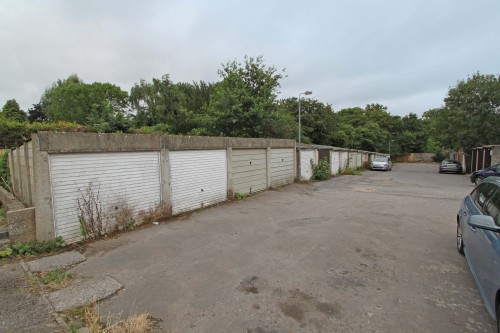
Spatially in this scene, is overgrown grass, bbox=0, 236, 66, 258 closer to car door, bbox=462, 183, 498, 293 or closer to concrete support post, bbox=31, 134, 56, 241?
concrete support post, bbox=31, 134, 56, 241

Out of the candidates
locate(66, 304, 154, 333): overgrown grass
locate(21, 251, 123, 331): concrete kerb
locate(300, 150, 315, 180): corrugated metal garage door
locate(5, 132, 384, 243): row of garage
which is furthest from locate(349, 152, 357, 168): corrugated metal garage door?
locate(66, 304, 154, 333): overgrown grass

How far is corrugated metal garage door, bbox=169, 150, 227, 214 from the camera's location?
7.54m

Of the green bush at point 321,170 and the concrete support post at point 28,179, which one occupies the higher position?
the concrete support post at point 28,179

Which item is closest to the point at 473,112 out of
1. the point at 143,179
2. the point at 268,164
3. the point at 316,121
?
the point at 316,121

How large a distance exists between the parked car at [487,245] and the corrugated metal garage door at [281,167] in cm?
890

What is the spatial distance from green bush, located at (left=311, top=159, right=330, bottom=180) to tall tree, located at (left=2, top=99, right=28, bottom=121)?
4465 centimetres

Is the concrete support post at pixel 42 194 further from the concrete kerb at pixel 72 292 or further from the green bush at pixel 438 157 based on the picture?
the green bush at pixel 438 157

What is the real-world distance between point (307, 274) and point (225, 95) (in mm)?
12222

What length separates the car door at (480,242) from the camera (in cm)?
265

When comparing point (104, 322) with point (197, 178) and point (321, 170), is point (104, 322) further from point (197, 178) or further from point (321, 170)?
point (321, 170)

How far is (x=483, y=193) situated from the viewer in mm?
3898

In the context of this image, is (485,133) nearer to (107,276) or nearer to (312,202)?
(312,202)

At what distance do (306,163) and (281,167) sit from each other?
10.3 feet

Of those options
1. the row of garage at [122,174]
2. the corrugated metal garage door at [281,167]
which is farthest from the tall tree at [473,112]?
the row of garage at [122,174]
